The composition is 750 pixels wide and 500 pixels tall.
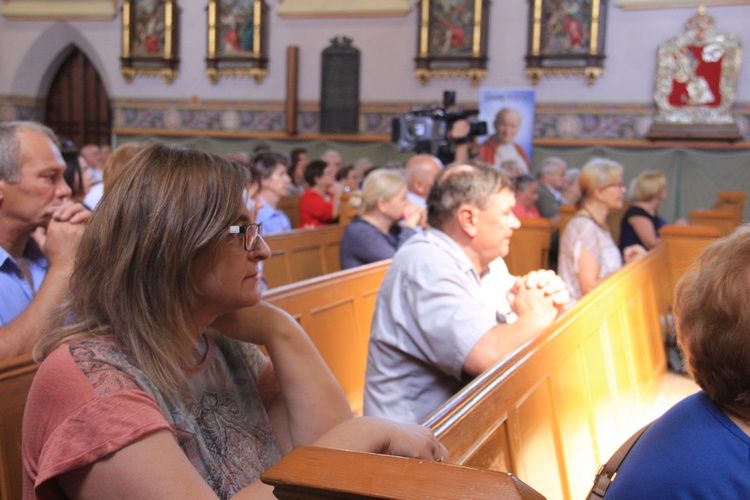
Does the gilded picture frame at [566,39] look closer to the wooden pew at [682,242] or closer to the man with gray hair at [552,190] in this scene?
the man with gray hair at [552,190]

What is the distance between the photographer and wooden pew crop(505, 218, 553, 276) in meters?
6.11

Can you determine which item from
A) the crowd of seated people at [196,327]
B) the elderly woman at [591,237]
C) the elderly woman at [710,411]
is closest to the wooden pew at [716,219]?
the elderly woman at [591,237]

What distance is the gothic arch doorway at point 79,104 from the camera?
49.7 feet

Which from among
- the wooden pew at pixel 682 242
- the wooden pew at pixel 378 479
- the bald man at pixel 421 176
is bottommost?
the wooden pew at pixel 682 242

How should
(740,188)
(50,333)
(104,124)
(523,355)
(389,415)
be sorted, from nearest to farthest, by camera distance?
1. (50,333)
2. (523,355)
3. (389,415)
4. (740,188)
5. (104,124)

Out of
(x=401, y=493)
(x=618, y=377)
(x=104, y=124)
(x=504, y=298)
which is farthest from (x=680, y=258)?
(x=104, y=124)

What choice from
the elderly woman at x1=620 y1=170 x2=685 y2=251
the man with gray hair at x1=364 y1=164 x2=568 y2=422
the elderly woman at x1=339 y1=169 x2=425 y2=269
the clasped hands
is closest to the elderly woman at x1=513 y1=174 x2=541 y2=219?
the elderly woman at x1=620 y1=170 x2=685 y2=251

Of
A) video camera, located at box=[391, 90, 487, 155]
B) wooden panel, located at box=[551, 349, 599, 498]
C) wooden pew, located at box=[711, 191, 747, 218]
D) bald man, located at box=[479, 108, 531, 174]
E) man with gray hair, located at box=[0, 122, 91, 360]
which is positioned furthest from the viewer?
bald man, located at box=[479, 108, 531, 174]

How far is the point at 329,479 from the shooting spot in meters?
0.92

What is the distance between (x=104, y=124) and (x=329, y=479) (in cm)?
1559

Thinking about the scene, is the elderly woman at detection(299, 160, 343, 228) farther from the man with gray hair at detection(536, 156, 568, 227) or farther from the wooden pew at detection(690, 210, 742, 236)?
the wooden pew at detection(690, 210, 742, 236)

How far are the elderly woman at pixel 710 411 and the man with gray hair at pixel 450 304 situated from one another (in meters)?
0.97

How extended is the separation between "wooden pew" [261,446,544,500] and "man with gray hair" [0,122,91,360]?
1311 millimetres

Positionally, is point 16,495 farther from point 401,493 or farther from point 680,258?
point 680,258
